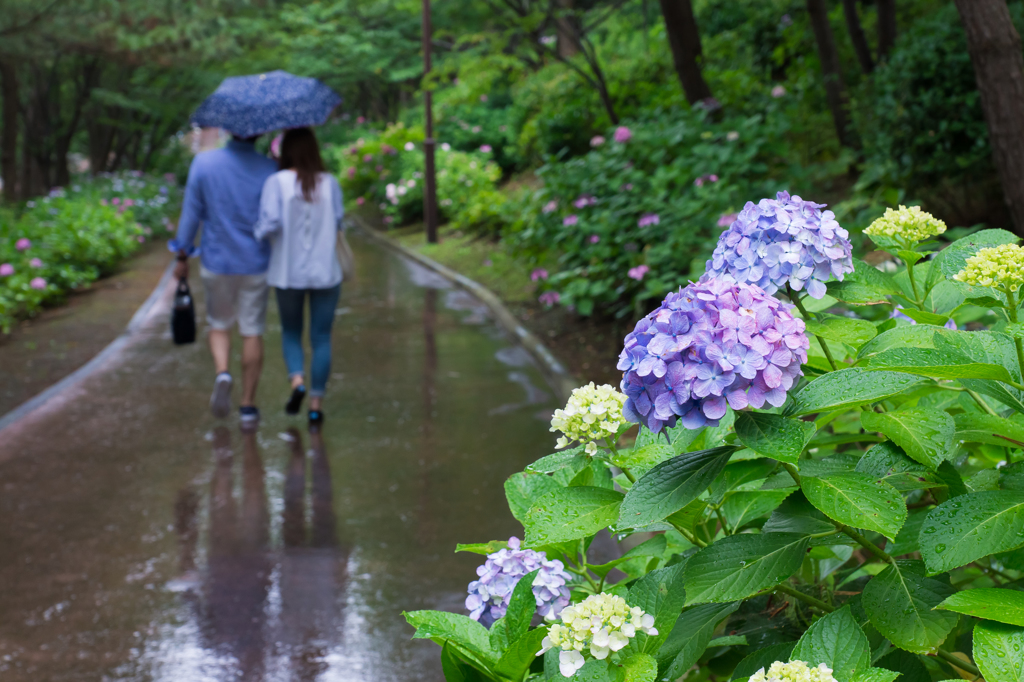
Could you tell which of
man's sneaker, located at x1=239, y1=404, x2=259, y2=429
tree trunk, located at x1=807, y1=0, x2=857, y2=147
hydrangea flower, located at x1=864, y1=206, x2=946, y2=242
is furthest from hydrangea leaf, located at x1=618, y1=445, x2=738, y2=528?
tree trunk, located at x1=807, y1=0, x2=857, y2=147

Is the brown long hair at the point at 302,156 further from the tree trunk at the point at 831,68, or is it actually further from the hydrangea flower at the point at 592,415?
the tree trunk at the point at 831,68

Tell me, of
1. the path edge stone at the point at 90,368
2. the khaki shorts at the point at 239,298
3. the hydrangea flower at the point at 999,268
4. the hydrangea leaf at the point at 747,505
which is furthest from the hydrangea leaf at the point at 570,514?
the path edge stone at the point at 90,368

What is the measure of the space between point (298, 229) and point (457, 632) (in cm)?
507

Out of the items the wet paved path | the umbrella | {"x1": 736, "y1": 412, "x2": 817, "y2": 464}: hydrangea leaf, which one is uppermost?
the umbrella

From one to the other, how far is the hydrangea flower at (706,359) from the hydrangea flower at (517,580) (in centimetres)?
46

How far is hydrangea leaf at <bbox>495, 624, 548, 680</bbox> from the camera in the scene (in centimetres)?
137

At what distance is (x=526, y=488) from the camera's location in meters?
1.72

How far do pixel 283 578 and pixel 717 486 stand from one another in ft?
10.1

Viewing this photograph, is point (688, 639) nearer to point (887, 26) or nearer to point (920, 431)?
point (920, 431)

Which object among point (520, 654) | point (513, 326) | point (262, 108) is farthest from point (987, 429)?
point (513, 326)

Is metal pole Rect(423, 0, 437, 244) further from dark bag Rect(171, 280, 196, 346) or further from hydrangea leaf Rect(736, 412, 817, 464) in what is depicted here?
hydrangea leaf Rect(736, 412, 817, 464)

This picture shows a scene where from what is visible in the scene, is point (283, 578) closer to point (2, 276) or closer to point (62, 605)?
point (62, 605)

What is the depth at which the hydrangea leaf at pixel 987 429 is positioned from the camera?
1.60 meters

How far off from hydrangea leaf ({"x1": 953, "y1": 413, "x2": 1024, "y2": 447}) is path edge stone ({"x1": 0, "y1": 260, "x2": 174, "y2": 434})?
6.35 m
